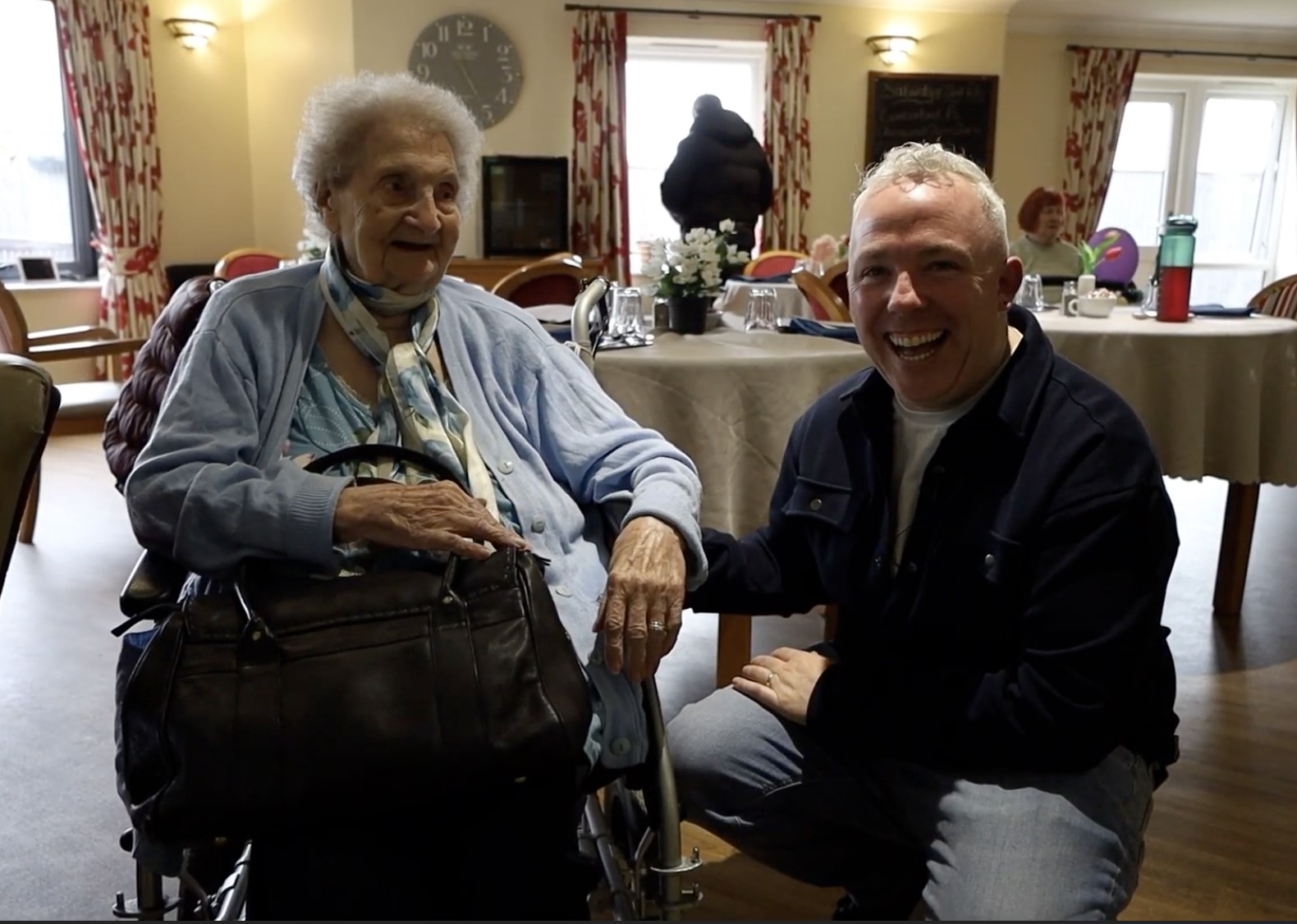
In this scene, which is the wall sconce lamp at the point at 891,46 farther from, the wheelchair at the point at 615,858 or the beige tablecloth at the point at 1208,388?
the wheelchair at the point at 615,858

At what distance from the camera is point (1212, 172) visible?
8.75 m

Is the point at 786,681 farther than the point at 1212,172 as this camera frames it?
No

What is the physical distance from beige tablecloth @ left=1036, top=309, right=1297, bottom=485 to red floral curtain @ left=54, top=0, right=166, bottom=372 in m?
5.41

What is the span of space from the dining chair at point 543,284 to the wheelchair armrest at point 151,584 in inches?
80.4

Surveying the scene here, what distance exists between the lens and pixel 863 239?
1.26 metres

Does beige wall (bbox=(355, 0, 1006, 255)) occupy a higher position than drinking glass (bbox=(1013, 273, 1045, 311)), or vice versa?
beige wall (bbox=(355, 0, 1006, 255))

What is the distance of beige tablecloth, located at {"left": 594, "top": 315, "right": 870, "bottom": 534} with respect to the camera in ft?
7.27

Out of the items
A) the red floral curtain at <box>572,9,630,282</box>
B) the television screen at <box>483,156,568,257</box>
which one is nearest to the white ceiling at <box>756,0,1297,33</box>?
the red floral curtain at <box>572,9,630,282</box>

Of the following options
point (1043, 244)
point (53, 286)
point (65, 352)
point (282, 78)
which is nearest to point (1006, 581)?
point (65, 352)

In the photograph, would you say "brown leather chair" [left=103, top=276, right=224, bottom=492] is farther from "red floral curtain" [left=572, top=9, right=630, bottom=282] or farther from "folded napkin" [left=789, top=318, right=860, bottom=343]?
"red floral curtain" [left=572, top=9, right=630, bottom=282]

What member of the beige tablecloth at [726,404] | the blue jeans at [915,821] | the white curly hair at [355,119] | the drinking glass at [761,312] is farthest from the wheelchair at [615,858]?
the drinking glass at [761,312]

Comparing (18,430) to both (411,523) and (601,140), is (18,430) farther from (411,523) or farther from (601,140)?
(601,140)

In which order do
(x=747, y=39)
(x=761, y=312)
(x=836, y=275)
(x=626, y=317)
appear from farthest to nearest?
1. (x=747, y=39)
2. (x=836, y=275)
3. (x=761, y=312)
4. (x=626, y=317)

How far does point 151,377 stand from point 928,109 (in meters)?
6.03
